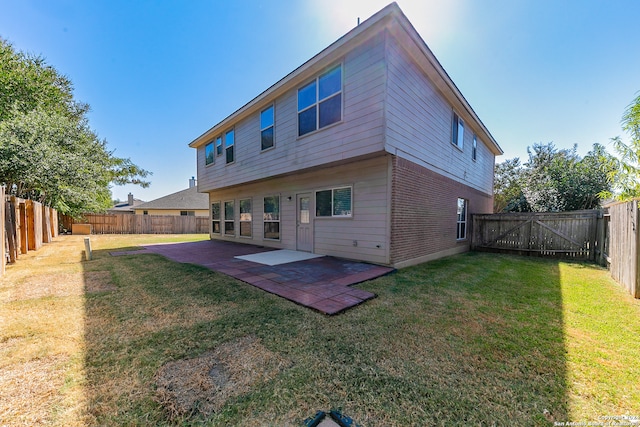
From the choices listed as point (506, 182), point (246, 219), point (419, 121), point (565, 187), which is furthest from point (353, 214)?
point (506, 182)

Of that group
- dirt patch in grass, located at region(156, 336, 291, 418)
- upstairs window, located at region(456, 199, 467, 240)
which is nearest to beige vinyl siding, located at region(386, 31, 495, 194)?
upstairs window, located at region(456, 199, 467, 240)

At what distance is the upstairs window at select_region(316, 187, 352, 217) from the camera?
22.5 ft

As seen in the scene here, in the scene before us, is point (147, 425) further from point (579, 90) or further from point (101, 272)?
point (579, 90)

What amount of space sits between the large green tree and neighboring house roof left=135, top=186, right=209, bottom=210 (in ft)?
22.4

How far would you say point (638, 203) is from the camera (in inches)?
162

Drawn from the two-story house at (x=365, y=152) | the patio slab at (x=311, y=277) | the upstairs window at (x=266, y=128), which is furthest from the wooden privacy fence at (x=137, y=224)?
the upstairs window at (x=266, y=128)

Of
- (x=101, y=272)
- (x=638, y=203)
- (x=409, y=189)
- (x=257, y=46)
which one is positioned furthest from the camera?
(x=257, y=46)

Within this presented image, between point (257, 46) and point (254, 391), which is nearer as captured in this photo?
point (254, 391)

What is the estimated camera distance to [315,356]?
2.31m

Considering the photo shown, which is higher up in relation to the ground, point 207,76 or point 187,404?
point 207,76

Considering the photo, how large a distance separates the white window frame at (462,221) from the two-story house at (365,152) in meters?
0.08

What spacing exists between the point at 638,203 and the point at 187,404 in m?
7.02

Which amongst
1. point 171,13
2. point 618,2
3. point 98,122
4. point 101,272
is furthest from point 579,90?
point 98,122

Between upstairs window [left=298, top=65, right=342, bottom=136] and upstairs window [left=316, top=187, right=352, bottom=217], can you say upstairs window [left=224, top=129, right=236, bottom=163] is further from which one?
upstairs window [left=316, top=187, right=352, bottom=217]
